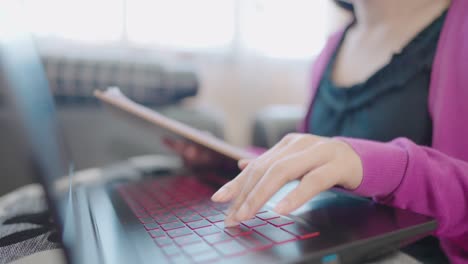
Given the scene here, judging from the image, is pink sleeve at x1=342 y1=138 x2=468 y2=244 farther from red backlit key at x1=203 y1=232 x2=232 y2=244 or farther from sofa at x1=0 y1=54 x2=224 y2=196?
sofa at x1=0 y1=54 x2=224 y2=196

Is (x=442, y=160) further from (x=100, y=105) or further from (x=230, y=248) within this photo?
(x=100, y=105)

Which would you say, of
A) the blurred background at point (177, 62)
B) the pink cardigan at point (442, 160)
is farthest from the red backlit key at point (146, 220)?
the blurred background at point (177, 62)

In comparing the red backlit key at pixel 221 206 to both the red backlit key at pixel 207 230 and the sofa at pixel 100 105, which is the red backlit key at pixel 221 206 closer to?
the red backlit key at pixel 207 230

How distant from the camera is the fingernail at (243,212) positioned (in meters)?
0.31

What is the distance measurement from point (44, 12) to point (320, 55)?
3.29 feet

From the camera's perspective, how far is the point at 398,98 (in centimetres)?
58

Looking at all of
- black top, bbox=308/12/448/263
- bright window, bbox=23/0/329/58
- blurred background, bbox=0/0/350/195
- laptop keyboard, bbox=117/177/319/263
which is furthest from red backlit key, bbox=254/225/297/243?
bright window, bbox=23/0/329/58

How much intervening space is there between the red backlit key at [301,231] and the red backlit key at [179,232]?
0.09 m

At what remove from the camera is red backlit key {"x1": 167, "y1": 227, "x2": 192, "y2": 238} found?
0.31 meters

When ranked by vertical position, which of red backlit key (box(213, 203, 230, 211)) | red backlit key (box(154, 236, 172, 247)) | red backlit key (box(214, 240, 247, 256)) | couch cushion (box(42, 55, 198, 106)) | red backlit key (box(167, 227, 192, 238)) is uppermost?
couch cushion (box(42, 55, 198, 106))

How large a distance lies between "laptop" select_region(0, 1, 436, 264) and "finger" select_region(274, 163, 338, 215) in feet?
0.07

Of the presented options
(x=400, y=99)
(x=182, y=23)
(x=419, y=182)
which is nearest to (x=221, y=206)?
(x=419, y=182)

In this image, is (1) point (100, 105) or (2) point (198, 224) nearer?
(2) point (198, 224)

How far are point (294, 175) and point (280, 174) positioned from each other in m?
0.01
